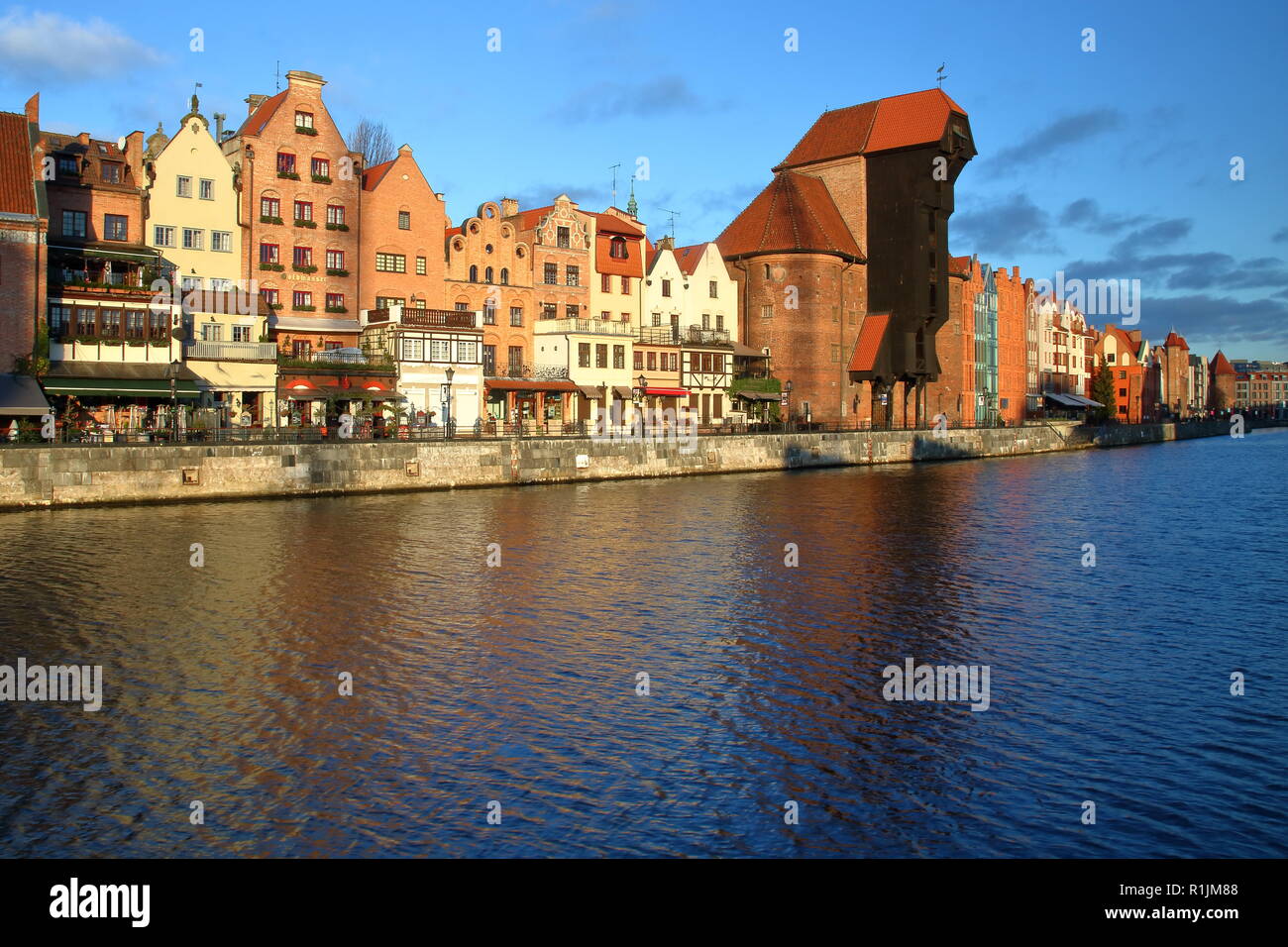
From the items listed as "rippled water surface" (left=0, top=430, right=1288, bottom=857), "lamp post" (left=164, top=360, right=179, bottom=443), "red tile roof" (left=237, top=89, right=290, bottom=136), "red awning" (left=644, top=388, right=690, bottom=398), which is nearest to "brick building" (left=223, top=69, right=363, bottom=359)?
"red tile roof" (left=237, top=89, right=290, bottom=136)

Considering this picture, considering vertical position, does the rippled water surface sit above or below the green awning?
below

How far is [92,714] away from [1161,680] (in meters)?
17.5

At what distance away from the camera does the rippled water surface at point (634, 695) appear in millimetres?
12648

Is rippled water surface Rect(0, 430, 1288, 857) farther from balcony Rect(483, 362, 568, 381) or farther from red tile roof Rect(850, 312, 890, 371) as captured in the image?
red tile roof Rect(850, 312, 890, 371)

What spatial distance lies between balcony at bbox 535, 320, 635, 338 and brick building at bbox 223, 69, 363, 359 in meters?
12.9

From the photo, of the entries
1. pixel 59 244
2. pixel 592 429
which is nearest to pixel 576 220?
pixel 592 429

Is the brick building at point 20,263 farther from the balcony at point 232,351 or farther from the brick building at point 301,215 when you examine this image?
the brick building at point 301,215

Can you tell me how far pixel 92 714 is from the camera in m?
16.7

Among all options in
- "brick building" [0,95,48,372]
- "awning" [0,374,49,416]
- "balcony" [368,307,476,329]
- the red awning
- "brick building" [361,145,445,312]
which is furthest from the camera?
the red awning

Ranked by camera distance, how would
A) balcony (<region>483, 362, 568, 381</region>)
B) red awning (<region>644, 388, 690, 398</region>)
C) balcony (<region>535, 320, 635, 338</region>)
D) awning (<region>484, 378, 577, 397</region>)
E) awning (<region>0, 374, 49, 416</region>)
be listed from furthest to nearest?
red awning (<region>644, 388, 690, 398</region>) < balcony (<region>535, 320, 635, 338</region>) < balcony (<region>483, 362, 568, 381</region>) < awning (<region>484, 378, 577, 397</region>) < awning (<region>0, 374, 49, 416</region>)

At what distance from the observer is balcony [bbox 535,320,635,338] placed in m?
72.6

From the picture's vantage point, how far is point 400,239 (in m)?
66.8

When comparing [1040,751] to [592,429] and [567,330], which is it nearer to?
[592,429]

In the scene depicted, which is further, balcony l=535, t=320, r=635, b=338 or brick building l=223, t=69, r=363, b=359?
balcony l=535, t=320, r=635, b=338
